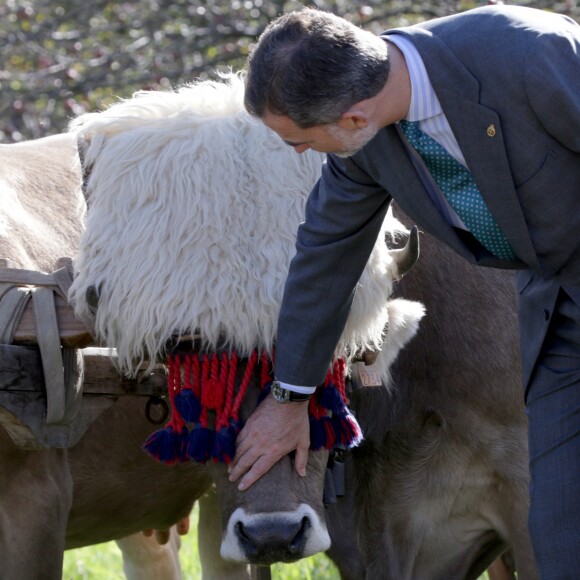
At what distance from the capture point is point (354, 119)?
277 centimetres

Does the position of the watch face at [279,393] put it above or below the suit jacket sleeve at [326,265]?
below

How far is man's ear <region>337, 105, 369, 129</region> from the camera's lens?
2750 millimetres

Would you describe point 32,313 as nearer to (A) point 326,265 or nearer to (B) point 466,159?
(A) point 326,265

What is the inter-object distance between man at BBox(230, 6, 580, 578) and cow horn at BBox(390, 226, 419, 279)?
239mm

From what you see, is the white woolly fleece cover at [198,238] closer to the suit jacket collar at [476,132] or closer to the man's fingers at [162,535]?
the suit jacket collar at [476,132]

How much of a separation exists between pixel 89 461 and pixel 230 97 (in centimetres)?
143

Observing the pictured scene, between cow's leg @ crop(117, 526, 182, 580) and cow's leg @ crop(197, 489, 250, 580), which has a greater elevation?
cow's leg @ crop(197, 489, 250, 580)

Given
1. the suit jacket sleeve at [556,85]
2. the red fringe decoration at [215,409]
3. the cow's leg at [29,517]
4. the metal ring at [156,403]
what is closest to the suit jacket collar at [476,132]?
the suit jacket sleeve at [556,85]

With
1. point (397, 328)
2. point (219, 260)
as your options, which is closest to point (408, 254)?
point (397, 328)

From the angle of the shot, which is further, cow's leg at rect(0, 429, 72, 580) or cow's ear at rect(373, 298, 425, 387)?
cow's leg at rect(0, 429, 72, 580)

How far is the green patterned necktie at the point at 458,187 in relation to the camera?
2941mm

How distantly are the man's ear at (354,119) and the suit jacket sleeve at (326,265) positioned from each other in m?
0.35

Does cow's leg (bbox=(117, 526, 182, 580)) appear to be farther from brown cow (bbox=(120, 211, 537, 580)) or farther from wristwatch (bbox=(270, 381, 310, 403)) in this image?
wristwatch (bbox=(270, 381, 310, 403))

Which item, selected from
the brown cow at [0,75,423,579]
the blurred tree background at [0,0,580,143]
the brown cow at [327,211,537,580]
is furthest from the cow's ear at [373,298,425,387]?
the blurred tree background at [0,0,580,143]
